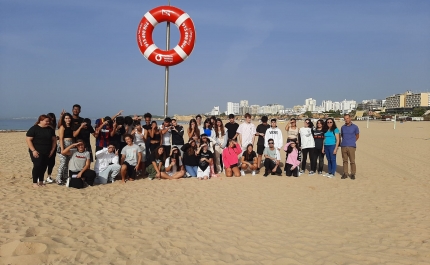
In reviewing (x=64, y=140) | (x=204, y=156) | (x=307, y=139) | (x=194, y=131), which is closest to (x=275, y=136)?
(x=307, y=139)

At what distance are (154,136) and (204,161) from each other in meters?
1.21

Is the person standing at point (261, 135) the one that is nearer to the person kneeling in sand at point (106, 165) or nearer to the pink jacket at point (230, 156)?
the pink jacket at point (230, 156)

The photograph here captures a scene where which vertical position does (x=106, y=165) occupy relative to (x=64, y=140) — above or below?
below

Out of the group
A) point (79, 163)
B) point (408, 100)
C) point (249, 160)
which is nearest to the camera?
point (79, 163)

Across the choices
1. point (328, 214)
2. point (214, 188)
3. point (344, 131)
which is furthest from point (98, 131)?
point (344, 131)

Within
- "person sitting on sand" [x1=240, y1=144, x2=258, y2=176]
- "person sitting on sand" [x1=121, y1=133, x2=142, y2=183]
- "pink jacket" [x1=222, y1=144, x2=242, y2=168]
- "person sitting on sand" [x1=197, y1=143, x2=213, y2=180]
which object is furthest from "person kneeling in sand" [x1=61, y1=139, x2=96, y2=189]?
"person sitting on sand" [x1=240, y1=144, x2=258, y2=176]

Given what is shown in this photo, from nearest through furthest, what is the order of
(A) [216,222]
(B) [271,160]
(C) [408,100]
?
1. (A) [216,222]
2. (B) [271,160]
3. (C) [408,100]

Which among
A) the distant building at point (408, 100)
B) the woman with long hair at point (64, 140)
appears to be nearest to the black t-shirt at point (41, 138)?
the woman with long hair at point (64, 140)

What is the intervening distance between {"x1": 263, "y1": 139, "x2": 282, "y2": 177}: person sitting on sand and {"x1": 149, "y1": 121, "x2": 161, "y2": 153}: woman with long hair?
2390mm

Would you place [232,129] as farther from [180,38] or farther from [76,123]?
[76,123]

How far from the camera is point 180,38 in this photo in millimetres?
6461

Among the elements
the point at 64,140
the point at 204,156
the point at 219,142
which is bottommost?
the point at 204,156

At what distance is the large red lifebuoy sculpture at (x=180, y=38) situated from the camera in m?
6.29

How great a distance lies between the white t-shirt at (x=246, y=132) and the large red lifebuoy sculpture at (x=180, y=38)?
80.9 inches
